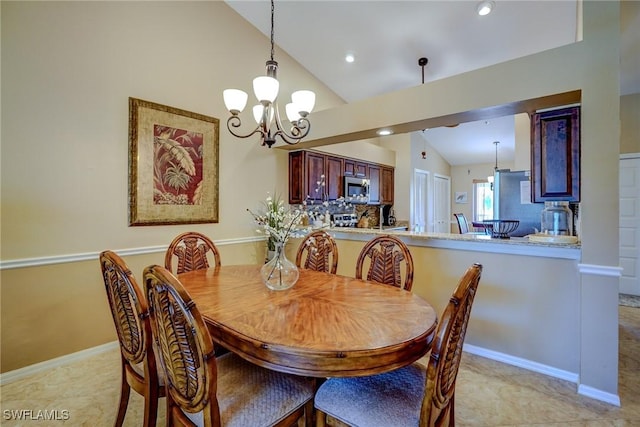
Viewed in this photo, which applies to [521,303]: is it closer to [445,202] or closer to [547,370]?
[547,370]

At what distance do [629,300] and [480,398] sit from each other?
383cm

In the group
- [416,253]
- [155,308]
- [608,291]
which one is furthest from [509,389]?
[155,308]

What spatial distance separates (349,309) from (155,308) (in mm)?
893

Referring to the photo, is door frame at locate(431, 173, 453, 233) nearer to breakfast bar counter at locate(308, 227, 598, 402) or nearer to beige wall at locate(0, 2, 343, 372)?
breakfast bar counter at locate(308, 227, 598, 402)

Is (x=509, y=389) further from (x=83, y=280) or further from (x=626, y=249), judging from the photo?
(x=626, y=249)

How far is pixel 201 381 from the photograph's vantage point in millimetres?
1088

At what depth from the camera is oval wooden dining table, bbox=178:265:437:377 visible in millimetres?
1117

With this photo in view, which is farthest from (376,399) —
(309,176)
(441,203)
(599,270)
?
(441,203)

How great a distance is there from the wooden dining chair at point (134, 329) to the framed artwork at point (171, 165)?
1681 mm

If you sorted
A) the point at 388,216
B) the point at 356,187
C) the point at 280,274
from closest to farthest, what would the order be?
the point at 280,274
the point at 356,187
the point at 388,216

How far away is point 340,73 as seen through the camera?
185 inches

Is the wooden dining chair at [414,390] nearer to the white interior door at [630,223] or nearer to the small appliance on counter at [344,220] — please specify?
the small appliance on counter at [344,220]

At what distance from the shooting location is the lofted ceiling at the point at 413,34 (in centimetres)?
310

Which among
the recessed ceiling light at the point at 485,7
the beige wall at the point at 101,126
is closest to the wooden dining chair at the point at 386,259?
the beige wall at the point at 101,126
